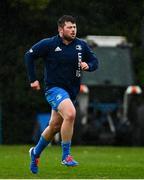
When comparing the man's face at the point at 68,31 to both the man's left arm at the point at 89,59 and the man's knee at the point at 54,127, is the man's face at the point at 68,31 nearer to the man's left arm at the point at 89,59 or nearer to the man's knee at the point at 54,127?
the man's left arm at the point at 89,59

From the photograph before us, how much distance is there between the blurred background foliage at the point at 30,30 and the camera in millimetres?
23969

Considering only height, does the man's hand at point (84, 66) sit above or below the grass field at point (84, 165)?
above

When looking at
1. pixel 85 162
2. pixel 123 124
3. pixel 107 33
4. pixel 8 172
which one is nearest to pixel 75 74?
pixel 8 172

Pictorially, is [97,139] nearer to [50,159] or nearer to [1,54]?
[1,54]

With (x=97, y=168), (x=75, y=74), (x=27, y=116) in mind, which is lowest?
(x=27, y=116)

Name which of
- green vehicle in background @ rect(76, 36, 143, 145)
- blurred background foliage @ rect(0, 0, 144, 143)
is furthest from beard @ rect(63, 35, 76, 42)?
green vehicle in background @ rect(76, 36, 143, 145)

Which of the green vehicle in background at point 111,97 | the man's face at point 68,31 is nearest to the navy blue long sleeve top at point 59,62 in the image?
the man's face at point 68,31

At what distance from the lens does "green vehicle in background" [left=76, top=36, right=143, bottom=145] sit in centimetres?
2495

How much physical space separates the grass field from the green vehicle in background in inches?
114

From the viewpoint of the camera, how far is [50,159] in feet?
57.9

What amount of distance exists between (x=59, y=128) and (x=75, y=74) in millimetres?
788

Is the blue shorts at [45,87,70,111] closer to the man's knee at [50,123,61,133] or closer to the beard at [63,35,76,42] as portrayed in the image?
the man's knee at [50,123,61,133]

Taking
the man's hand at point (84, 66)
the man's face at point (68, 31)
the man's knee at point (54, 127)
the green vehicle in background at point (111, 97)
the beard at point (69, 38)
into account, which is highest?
the man's face at point (68, 31)

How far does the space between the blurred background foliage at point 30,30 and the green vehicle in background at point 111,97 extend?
1.68 ft
